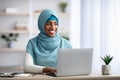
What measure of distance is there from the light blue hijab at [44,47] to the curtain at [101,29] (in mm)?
2240

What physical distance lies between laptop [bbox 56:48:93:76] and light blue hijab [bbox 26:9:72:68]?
44 cm

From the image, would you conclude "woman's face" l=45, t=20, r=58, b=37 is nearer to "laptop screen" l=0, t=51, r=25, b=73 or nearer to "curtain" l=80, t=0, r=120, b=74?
"curtain" l=80, t=0, r=120, b=74

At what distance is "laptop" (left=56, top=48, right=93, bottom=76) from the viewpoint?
6.61 ft

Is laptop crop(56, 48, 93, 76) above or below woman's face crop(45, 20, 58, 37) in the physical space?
below

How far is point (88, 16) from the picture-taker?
16.1ft

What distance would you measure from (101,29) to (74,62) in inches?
112

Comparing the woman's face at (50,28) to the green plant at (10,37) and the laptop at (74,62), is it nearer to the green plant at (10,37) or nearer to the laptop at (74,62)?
the laptop at (74,62)

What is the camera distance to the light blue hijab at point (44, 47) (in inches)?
97.9

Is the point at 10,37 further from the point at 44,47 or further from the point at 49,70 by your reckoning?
the point at 49,70

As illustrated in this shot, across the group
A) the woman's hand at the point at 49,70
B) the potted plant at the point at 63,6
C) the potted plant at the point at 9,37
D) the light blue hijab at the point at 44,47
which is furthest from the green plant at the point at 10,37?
the woman's hand at the point at 49,70

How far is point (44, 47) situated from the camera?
253 centimetres

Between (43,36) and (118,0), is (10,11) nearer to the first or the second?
(118,0)

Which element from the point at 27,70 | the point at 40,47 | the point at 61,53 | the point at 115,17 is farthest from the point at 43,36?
the point at 115,17

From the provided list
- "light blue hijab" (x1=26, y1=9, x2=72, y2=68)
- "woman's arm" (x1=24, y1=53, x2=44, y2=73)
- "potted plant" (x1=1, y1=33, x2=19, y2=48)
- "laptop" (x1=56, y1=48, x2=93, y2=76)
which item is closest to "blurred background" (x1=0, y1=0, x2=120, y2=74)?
"potted plant" (x1=1, y1=33, x2=19, y2=48)
